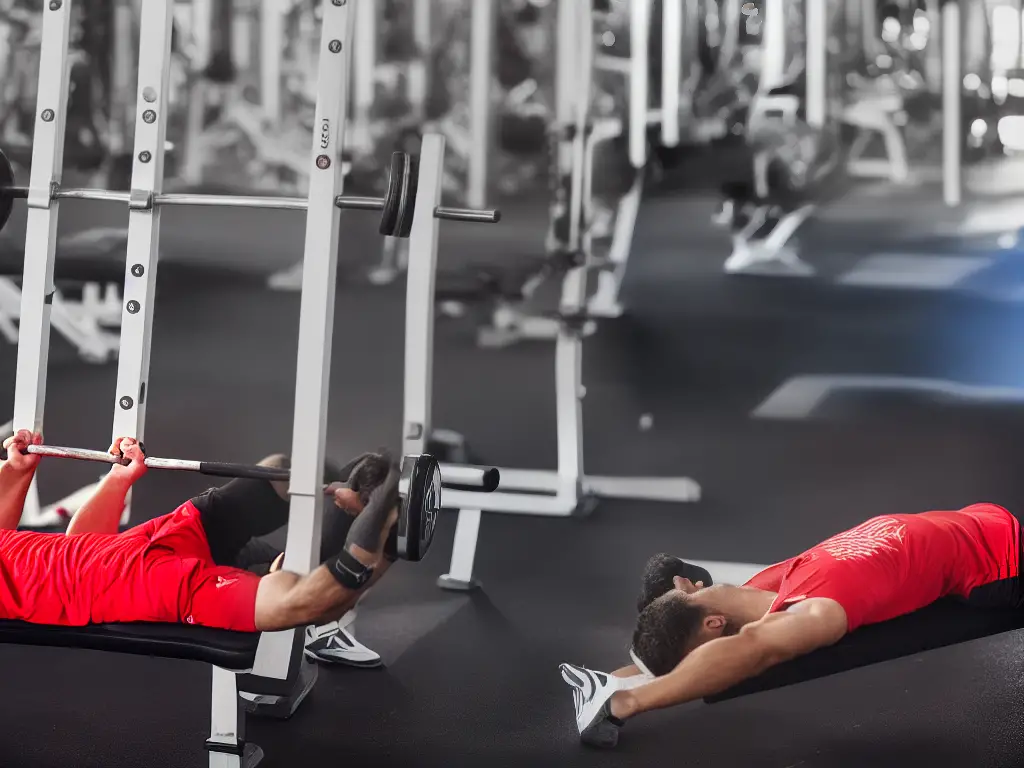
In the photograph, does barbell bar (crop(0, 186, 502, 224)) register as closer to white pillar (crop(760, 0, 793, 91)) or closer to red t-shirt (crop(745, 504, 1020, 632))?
red t-shirt (crop(745, 504, 1020, 632))

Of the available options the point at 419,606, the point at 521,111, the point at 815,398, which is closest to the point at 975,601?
the point at 815,398

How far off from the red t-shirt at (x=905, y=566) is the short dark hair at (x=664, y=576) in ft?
0.54

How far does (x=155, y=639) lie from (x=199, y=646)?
85 mm

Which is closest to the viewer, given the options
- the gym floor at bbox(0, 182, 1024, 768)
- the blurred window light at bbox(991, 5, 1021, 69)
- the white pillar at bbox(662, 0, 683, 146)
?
the gym floor at bbox(0, 182, 1024, 768)

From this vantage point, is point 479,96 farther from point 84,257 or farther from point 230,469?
point 230,469

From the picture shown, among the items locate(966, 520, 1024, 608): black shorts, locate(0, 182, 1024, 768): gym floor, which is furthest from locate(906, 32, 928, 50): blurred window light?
locate(966, 520, 1024, 608): black shorts

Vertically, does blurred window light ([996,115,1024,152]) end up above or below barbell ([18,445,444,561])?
above

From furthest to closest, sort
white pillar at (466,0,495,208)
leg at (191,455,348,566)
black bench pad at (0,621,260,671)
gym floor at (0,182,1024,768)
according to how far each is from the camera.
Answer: white pillar at (466,0,495,208) → leg at (191,455,348,566) → gym floor at (0,182,1024,768) → black bench pad at (0,621,260,671)

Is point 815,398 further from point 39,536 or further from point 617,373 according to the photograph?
point 39,536

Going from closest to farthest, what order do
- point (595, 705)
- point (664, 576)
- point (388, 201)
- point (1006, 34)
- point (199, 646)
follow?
point (199, 646) → point (388, 201) → point (595, 705) → point (664, 576) → point (1006, 34)

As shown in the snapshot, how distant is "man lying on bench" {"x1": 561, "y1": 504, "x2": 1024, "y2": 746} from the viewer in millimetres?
1952

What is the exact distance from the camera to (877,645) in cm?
192

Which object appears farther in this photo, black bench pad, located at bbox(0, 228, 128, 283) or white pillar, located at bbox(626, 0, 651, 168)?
black bench pad, located at bbox(0, 228, 128, 283)

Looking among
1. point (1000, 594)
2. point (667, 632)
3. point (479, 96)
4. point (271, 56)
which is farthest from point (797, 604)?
point (271, 56)
